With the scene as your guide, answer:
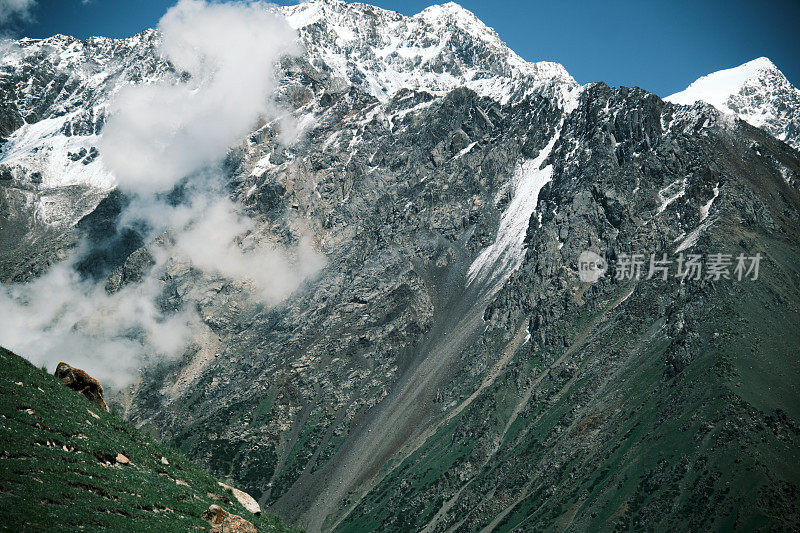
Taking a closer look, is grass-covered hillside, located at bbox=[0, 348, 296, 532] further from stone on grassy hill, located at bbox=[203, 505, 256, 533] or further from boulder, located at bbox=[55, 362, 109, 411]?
boulder, located at bbox=[55, 362, 109, 411]

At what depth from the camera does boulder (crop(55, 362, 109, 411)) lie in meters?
48.2

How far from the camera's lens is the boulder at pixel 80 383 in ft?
→ 158

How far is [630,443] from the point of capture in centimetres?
18088

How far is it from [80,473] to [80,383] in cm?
1740

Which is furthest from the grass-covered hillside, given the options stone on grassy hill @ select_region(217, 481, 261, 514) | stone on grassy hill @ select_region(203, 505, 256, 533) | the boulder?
the boulder

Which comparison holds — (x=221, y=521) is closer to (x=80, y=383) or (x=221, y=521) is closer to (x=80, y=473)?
(x=80, y=473)

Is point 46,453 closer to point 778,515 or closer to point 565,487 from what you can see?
point 778,515

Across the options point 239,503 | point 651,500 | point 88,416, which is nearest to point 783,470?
point 651,500

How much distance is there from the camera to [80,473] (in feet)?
110

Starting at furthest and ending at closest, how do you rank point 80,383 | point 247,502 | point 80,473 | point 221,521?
point 80,383 < point 247,502 < point 221,521 < point 80,473

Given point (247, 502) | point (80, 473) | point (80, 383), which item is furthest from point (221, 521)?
point (80, 383)

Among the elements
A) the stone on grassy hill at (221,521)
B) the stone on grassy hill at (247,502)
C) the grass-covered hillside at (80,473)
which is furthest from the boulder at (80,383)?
the stone on grassy hill at (221,521)

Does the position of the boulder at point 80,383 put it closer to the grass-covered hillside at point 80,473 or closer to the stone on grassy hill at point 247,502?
the grass-covered hillside at point 80,473

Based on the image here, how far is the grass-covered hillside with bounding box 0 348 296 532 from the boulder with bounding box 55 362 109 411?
3.55 metres
